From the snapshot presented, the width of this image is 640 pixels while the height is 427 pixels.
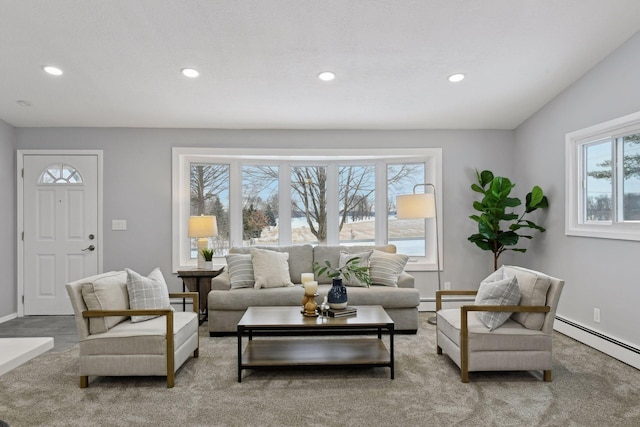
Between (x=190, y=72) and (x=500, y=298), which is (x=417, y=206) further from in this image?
(x=190, y=72)

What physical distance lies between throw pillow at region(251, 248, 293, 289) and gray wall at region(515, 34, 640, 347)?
9.45ft

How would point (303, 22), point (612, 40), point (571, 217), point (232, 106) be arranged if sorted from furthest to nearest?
point (232, 106) < point (571, 217) < point (612, 40) < point (303, 22)

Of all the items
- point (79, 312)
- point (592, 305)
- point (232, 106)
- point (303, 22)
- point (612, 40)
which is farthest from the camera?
point (232, 106)

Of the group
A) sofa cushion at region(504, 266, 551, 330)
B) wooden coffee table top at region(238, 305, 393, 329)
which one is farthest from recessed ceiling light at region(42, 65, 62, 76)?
sofa cushion at region(504, 266, 551, 330)

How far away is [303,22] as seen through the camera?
304 cm

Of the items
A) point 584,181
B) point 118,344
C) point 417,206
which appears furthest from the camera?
point 417,206

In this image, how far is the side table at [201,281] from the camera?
4.54 metres

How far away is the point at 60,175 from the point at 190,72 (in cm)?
249

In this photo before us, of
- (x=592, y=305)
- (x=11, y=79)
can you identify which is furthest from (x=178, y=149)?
(x=592, y=305)

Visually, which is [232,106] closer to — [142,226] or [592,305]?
[142,226]

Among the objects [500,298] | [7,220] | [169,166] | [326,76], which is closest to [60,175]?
[7,220]

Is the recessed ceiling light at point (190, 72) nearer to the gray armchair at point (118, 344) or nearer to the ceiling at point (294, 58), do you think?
the ceiling at point (294, 58)

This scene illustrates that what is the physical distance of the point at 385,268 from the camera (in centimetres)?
440

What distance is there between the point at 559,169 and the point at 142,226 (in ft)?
15.9
